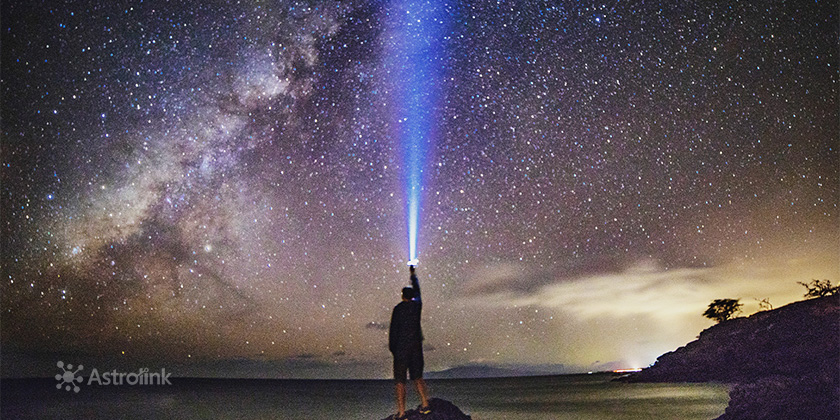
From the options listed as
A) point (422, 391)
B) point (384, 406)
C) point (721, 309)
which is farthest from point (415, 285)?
point (721, 309)

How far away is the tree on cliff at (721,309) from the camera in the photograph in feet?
148

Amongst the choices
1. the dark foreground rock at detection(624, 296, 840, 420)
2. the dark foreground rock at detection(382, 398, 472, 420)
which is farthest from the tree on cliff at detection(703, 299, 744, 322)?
the dark foreground rock at detection(382, 398, 472, 420)

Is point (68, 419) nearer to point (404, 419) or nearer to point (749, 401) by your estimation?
point (404, 419)

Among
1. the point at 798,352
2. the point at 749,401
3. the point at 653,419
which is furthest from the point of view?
A: the point at 798,352

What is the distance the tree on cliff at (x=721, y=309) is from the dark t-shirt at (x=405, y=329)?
45200 mm

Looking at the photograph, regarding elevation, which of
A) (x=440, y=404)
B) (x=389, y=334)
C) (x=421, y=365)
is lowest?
(x=440, y=404)

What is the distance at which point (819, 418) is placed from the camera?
711 cm

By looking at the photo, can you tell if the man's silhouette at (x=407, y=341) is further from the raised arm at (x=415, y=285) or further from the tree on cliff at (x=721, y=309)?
the tree on cliff at (x=721, y=309)

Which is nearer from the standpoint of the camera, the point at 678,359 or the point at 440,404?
the point at 440,404

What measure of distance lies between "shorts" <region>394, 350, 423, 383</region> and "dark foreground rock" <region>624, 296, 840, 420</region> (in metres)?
4.63

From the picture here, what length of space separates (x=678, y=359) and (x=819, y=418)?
3696 centimetres

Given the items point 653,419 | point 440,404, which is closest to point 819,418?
point 653,419

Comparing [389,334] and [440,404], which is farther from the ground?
[389,334]

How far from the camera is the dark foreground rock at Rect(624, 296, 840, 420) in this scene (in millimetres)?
7609
